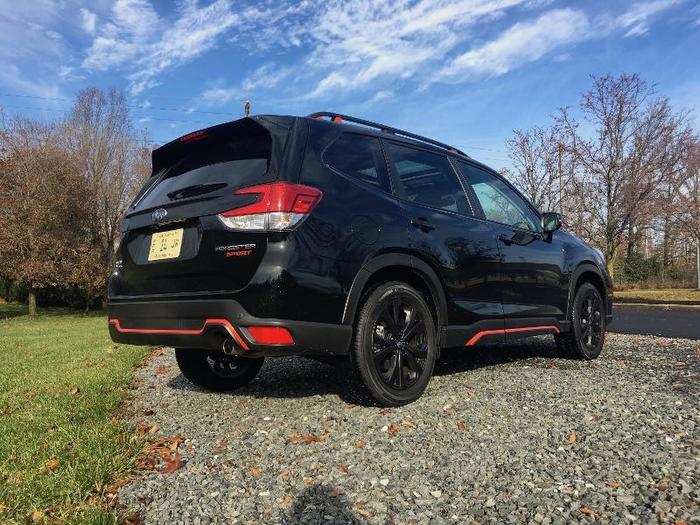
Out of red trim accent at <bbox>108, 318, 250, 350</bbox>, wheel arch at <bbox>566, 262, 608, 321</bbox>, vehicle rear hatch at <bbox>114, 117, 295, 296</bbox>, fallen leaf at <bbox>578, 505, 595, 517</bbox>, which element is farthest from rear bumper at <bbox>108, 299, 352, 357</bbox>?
wheel arch at <bbox>566, 262, 608, 321</bbox>

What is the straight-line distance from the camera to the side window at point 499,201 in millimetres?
4609

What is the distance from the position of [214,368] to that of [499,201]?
2.89 meters

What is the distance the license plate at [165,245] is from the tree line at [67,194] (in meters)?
17.0

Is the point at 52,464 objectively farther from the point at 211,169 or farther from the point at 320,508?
the point at 211,169

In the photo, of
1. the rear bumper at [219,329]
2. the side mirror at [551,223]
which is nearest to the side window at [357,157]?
the rear bumper at [219,329]

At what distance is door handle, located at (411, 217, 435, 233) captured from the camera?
367 cm

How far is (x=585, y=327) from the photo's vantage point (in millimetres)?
5457

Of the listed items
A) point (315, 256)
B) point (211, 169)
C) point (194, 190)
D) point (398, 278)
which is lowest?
point (398, 278)

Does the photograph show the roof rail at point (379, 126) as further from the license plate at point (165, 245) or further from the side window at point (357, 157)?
the license plate at point (165, 245)

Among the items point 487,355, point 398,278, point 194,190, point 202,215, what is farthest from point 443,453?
point 487,355

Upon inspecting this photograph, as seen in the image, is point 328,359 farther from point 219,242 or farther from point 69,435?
point 69,435

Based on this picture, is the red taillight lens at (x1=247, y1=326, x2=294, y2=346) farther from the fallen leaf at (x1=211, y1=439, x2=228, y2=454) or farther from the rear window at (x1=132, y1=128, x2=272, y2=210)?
the rear window at (x1=132, y1=128, x2=272, y2=210)

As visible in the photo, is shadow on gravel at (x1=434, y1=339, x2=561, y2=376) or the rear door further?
shadow on gravel at (x1=434, y1=339, x2=561, y2=376)

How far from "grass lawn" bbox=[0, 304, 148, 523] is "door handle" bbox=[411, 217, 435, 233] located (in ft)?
7.14
